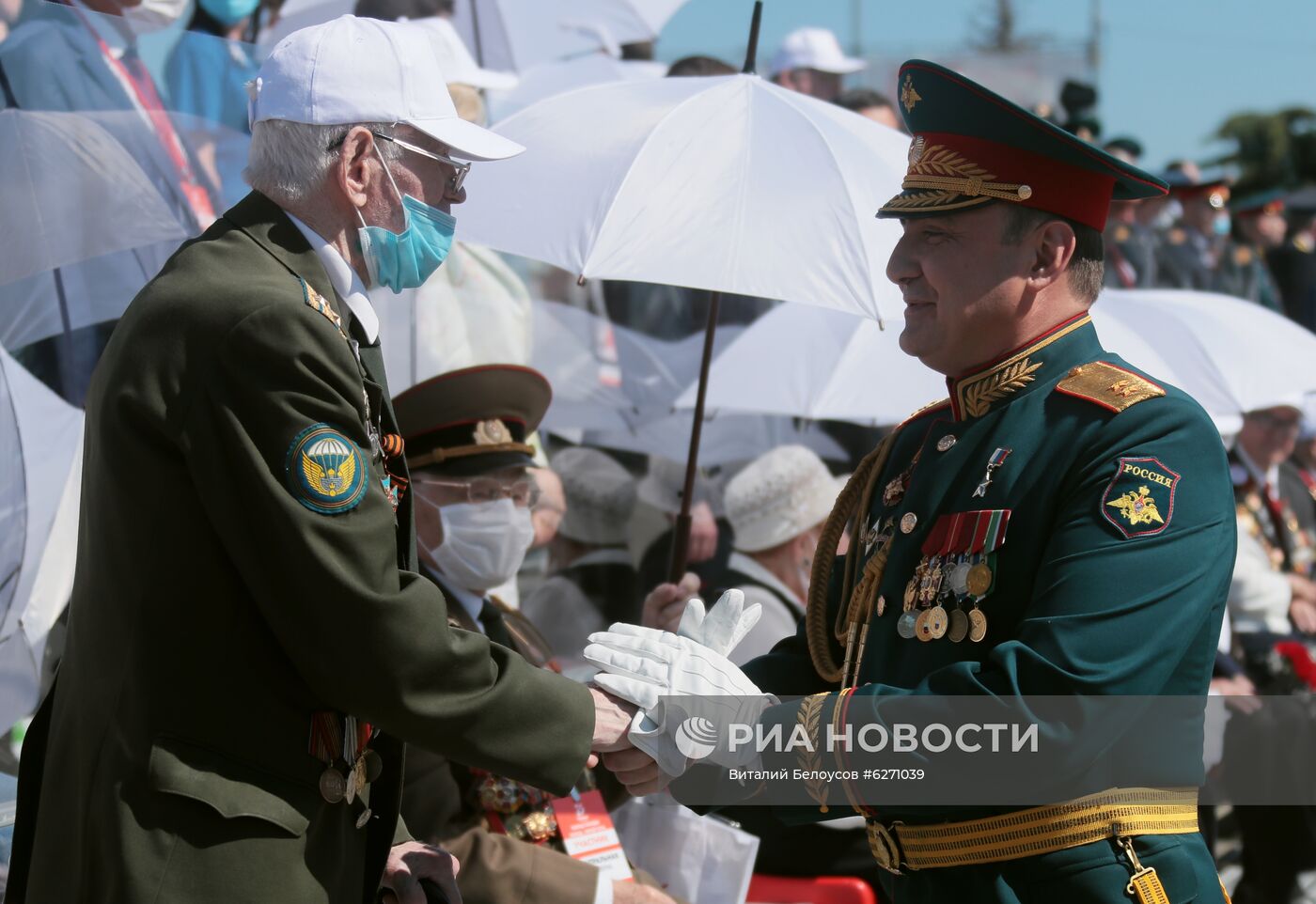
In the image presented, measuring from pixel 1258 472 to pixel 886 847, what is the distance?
19.2 feet

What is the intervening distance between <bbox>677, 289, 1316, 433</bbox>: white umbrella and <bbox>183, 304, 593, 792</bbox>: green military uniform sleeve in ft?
11.3

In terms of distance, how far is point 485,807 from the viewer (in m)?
3.72

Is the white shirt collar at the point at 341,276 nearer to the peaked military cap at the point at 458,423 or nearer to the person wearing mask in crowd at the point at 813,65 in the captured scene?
the peaked military cap at the point at 458,423

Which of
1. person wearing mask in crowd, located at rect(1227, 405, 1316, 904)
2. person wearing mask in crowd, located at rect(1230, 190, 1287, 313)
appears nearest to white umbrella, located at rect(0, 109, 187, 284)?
person wearing mask in crowd, located at rect(1227, 405, 1316, 904)

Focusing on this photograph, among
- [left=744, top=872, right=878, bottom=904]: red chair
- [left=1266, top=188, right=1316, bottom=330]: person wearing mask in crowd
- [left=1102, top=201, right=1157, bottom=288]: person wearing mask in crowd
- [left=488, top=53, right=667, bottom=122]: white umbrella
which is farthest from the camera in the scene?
[left=1266, top=188, right=1316, bottom=330]: person wearing mask in crowd

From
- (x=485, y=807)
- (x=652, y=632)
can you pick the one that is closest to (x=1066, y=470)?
(x=652, y=632)

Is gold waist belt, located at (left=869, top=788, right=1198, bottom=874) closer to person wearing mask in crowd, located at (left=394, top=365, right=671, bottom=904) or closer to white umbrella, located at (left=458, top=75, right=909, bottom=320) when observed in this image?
person wearing mask in crowd, located at (left=394, top=365, right=671, bottom=904)

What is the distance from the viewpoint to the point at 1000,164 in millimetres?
2748

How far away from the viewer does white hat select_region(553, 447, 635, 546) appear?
5906 mm

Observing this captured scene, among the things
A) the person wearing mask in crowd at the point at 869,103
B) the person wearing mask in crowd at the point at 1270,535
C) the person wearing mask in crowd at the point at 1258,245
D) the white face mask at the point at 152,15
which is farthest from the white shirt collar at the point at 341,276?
the person wearing mask in crowd at the point at 1258,245

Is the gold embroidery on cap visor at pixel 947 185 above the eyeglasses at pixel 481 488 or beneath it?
above

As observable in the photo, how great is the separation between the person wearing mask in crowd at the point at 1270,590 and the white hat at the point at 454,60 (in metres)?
3.14

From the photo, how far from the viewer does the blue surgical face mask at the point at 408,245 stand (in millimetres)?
2654

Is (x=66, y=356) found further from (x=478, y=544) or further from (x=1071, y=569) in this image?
(x=1071, y=569)
